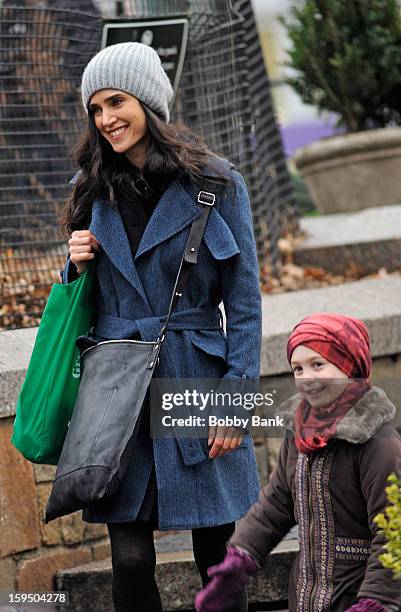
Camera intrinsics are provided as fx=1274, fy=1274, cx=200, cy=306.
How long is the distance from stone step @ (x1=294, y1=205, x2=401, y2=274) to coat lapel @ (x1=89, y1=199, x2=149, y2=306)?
346cm

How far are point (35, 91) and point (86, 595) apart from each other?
2.51 meters

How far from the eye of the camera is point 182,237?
3701 mm

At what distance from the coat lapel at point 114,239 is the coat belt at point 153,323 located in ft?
0.23

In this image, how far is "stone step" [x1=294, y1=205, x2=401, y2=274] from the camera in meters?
7.00

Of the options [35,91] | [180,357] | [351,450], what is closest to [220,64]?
[35,91]

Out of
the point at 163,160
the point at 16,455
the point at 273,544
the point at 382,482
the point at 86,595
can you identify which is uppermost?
the point at 163,160

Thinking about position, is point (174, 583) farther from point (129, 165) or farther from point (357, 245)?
point (357, 245)

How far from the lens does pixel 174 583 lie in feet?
15.9

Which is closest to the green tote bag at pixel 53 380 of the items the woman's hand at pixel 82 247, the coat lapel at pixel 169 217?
the woman's hand at pixel 82 247

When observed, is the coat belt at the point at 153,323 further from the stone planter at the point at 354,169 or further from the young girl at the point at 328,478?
the stone planter at the point at 354,169

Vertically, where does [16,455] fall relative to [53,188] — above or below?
below

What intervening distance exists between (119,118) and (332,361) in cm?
98

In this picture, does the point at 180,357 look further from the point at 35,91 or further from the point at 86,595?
the point at 35,91

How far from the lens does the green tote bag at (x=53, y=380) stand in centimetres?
364
